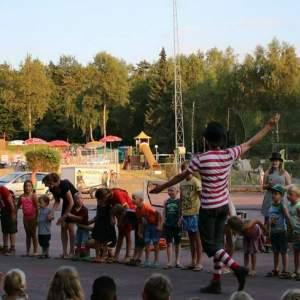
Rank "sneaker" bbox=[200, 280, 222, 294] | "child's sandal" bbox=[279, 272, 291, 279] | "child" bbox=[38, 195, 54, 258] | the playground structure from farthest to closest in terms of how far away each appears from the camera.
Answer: the playground structure, "child" bbox=[38, 195, 54, 258], "child's sandal" bbox=[279, 272, 291, 279], "sneaker" bbox=[200, 280, 222, 294]

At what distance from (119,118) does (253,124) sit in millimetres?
62134

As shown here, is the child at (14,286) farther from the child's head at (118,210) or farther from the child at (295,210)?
the child's head at (118,210)

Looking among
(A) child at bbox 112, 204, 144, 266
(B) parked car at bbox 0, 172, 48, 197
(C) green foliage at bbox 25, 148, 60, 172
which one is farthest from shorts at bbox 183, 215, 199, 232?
(C) green foliage at bbox 25, 148, 60, 172

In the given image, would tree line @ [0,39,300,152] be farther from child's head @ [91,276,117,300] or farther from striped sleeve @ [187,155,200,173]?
child's head @ [91,276,117,300]

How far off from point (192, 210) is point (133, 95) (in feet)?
281

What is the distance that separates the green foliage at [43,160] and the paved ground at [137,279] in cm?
3819

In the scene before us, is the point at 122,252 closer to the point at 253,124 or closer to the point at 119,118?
the point at 253,124

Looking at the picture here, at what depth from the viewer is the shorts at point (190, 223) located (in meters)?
11.5

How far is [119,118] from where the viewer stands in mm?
95500

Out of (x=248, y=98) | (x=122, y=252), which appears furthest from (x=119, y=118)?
(x=122, y=252)

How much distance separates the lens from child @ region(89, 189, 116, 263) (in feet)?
41.7

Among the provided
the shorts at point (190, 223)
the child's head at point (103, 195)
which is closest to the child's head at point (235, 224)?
the shorts at point (190, 223)

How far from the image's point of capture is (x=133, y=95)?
3809 inches

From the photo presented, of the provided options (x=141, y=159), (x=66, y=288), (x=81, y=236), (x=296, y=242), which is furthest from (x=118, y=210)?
(x=141, y=159)
